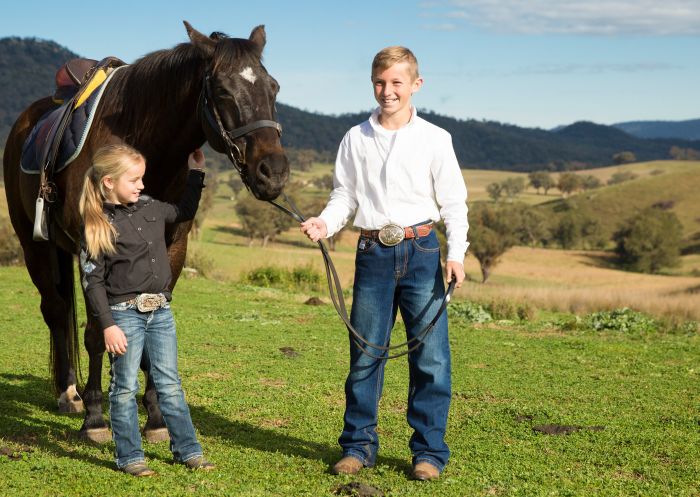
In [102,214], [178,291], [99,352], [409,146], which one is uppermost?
[409,146]

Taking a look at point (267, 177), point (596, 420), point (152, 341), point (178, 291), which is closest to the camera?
point (267, 177)

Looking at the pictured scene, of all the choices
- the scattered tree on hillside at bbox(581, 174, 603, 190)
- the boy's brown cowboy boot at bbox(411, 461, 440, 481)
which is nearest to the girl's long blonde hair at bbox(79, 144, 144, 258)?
the boy's brown cowboy boot at bbox(411, 461, 440, 481)

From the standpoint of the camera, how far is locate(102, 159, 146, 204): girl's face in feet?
14.9

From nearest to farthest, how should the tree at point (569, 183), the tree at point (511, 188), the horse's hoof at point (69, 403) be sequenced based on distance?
the horse's hoof at point (69, 403) → the tree at point (569, 183) → the tree at point (511, 188)

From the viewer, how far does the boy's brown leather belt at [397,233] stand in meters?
4.75

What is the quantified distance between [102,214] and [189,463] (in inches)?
63.2

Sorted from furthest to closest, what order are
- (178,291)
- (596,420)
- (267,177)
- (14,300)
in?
1. (178,291)
2. (14,300)
3. (596,420)
4. (267,177)

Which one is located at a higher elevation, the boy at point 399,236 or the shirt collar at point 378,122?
the shirt collar at point 378,122

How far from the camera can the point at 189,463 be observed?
193 inches

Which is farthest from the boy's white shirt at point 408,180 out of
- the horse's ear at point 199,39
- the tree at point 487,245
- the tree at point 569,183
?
the tree at point 569,183

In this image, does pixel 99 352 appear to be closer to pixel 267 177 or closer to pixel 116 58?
pixel 267 177

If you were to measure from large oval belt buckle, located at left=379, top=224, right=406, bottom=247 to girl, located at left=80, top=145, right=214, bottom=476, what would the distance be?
130 centimetres

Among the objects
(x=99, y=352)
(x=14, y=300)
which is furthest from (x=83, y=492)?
(x=14, y=300)

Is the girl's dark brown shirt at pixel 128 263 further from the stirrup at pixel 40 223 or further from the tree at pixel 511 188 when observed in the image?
the tree at pixel 511 188
